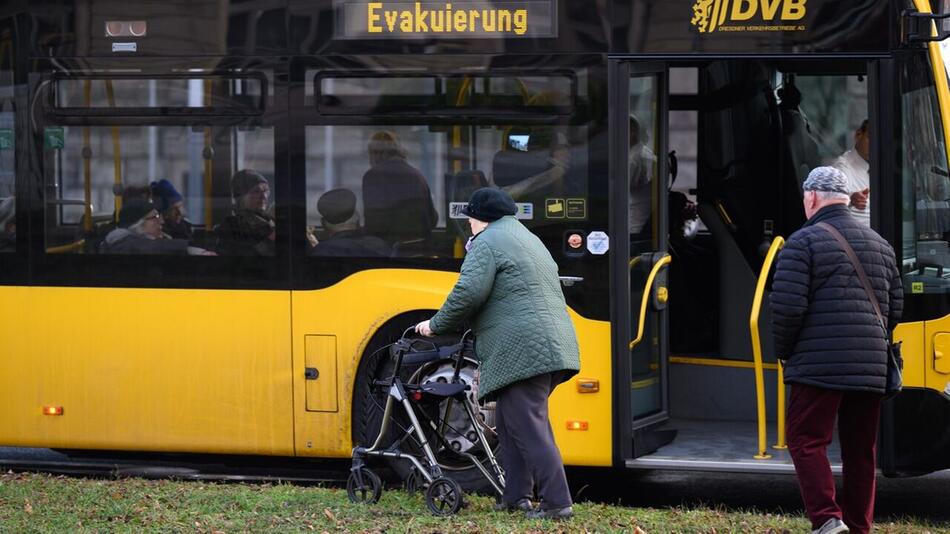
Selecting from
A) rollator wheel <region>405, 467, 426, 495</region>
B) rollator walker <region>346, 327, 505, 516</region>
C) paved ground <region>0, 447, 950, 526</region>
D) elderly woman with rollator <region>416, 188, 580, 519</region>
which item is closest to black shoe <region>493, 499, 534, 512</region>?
elderly woman with rollator <region>416, 188, 580, 519</region>

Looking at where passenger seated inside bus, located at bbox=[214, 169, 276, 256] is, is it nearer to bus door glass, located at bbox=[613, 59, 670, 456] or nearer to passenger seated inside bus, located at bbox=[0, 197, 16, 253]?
passenger seated inside bus, located at bbox=[0, 197, 16, 253]

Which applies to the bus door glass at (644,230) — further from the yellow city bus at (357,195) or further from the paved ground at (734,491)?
the paved ground at (734,491)

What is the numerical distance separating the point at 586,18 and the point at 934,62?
1.88m

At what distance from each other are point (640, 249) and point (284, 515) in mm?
2591

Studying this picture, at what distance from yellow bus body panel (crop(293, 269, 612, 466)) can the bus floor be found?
333 mm

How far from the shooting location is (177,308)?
8492 millimetres

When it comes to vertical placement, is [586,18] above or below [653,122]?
above

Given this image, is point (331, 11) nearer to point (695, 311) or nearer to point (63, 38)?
point (63, 38)

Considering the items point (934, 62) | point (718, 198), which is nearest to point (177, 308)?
point (718, 198)

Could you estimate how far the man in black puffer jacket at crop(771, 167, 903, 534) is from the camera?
629 centimetres

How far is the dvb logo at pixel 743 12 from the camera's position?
776cm

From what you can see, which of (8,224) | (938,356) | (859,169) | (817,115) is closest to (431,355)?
(938,356)

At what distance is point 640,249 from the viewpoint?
27.2 ft

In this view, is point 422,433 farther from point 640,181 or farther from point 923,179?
point 923,179
